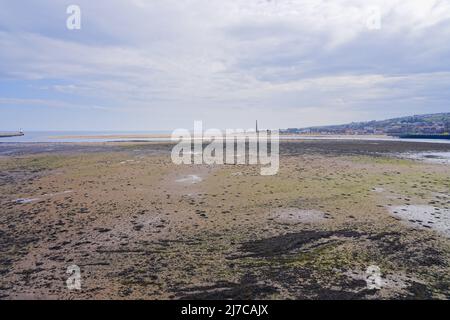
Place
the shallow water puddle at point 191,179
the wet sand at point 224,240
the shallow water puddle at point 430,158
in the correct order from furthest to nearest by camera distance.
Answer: the shallow water puddle at point 430,158 → the shallow water puddle at point 191,179 → the wet sand at point 224,240

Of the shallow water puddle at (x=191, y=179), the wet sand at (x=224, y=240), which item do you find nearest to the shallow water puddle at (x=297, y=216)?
the wet sand at (x=224, y=240)

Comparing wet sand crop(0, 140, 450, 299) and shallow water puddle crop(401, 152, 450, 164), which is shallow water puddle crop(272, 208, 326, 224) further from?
shallow water puddle crop(401, 152, 450, 164)

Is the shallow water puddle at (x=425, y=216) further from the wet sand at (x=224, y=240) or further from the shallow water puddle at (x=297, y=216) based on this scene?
the shallow water puddle at (x=297, y=216)

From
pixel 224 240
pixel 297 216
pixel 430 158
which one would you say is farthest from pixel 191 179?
pixel 430 158

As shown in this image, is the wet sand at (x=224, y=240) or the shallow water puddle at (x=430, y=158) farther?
the shallow water puddle at (x=430, y=158)

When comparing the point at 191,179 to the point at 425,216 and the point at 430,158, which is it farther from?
the point at 430,158

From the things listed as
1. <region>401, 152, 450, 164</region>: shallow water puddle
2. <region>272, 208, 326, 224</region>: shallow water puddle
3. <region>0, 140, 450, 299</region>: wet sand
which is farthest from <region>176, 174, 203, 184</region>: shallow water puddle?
<region>401, 152, 450, 164</region>: shallow water puddle
